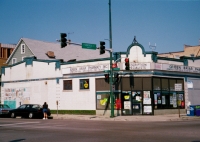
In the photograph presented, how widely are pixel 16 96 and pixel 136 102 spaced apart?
18136 mm

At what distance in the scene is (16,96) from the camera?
41.2 m

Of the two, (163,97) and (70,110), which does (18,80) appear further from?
(163,97)

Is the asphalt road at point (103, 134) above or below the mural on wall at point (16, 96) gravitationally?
below

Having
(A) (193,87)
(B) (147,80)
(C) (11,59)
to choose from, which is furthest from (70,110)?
(C) (11,59)

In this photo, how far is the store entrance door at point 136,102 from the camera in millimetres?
31141

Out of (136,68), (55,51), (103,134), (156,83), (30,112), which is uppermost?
(55,51)

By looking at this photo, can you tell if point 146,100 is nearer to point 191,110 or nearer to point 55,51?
point 191,110

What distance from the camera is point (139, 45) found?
1249 inches

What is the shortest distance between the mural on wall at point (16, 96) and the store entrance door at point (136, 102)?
15.2m

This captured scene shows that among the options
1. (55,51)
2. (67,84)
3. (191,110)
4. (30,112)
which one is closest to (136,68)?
(191,110)

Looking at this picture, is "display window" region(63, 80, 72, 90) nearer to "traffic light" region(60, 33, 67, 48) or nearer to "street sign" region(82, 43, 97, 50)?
"street sign" region(82, 43, 97, 50)

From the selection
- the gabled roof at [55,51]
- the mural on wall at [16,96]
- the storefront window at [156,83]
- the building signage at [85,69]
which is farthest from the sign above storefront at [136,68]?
the gabled roof at [55,51]

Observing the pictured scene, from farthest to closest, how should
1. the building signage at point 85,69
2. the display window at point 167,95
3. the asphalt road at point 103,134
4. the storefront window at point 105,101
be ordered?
the building signage at point 85,69, the display window at point 167,95, the storefront window at point 105,101, the asphalt road at point 103,134

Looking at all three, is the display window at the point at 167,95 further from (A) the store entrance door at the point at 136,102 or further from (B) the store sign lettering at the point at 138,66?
(B) the store sign lettering at the point at 138,66
